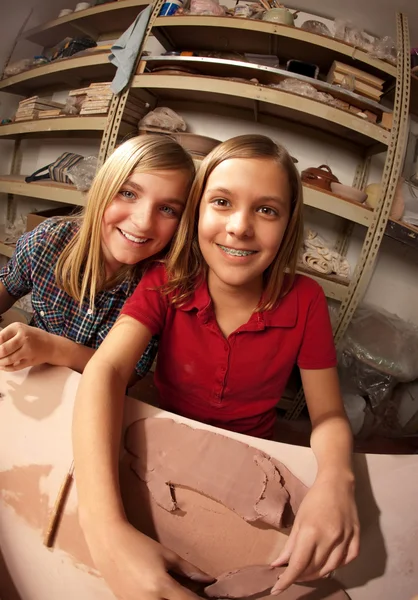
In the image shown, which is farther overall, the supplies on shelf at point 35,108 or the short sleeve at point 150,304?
the supplies on shelf at point 35,108

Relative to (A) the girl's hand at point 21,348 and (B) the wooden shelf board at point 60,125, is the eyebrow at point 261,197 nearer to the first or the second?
(A) the girl's hand at point 21,348

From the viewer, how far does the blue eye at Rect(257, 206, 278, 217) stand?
611 millimetres

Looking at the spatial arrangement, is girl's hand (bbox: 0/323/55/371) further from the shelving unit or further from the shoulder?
the shelving unit

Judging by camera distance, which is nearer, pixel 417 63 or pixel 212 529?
pixel 212 529

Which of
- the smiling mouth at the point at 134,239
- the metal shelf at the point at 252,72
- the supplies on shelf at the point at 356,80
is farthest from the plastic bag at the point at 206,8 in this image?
the smiling mouth at the point at 134,239

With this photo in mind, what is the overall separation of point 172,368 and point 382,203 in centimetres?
130

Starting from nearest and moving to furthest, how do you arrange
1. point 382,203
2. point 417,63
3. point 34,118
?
1. point 382,203
2. point 417,63
3. point 34,118

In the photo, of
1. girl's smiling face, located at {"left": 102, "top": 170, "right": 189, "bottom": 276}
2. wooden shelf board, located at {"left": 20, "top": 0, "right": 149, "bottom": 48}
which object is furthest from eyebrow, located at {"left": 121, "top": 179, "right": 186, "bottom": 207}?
wooden shelf board, located at {"left": 20, "top": 0, "right": 149, "bottom": 48}

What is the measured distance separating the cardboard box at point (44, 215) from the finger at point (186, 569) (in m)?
1.33

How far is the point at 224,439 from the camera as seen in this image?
19.6 inches

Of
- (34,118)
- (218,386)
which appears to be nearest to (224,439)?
(218,386)

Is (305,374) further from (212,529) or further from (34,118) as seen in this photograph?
(34,118)

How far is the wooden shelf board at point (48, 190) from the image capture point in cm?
171

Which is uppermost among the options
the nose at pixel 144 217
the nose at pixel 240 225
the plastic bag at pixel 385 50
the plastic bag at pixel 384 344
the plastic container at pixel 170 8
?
the plastic container at pixel 170 8
